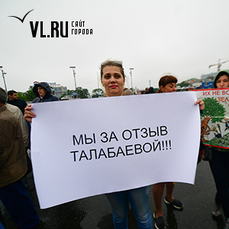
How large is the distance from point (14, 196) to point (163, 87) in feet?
7.83

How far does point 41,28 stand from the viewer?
17.9ft

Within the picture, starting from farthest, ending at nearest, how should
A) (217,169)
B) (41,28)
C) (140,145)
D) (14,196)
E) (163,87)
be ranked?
(41,28) → (163,87) → (14,196) → (217,169) → (140,145)

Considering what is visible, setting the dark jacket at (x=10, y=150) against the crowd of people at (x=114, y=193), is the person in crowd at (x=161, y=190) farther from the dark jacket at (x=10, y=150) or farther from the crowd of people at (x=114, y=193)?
the dark jacket at (x=10, y=150)

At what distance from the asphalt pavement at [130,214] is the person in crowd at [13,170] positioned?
30 cm

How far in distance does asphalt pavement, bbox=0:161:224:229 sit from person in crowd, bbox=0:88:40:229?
0.30 metres

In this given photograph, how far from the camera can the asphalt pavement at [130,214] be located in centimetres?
168

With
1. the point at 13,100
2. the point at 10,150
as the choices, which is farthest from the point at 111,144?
the point at 13,100

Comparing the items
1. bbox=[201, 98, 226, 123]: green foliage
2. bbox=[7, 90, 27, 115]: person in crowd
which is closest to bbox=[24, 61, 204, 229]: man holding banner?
bbox=[201, 98, 226, 123]: green foliage

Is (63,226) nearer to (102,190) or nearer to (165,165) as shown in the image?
(102,190)

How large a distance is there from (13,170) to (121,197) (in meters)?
1.31

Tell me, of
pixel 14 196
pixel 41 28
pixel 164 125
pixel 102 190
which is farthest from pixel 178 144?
pixel 41 28

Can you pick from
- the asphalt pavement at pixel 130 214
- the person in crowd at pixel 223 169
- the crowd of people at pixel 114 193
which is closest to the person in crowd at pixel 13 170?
the crowd of people at pixel 114 193

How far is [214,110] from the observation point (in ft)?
4.81

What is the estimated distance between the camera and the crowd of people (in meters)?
1.22
